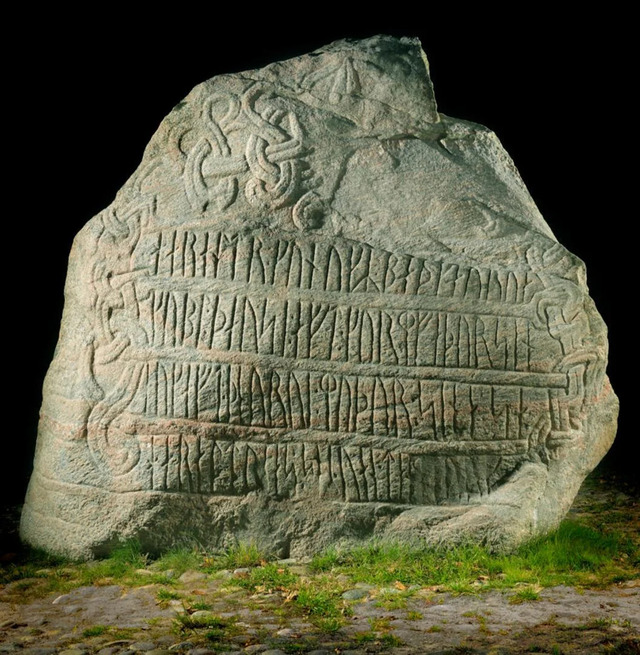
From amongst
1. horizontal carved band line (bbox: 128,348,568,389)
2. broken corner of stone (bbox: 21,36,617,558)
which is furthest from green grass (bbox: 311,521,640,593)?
horizontal carved band line (bbox: 128,348,568,389)

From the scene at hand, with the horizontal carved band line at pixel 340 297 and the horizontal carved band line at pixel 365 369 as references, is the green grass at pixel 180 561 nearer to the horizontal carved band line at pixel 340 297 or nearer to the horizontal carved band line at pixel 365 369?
the horizontal carved band line at pixel 365 369

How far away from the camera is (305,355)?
17.8 ft

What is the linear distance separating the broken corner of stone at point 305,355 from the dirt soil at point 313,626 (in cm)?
46

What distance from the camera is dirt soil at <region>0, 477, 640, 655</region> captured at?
439cm

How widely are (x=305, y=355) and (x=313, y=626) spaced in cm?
135

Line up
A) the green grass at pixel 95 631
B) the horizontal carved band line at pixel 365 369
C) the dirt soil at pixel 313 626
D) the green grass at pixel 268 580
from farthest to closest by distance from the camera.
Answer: the horizontal carved band line at pixel 365 369 → the green grass at pixel 268 580 → the green grass at pixel 95 631 → the dirt soil at pixel 313 626

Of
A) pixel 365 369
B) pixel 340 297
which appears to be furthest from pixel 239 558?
pixel 340 297

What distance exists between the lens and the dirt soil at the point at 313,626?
173 inches

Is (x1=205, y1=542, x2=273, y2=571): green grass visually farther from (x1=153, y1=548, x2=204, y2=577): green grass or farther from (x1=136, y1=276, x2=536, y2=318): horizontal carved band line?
(x1=136, y1=276, x2=536, y2=318): horizontal carved band line

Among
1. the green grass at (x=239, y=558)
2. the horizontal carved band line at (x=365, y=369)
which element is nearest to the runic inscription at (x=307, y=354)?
the horizontal carved band line at (x=365, y=369)

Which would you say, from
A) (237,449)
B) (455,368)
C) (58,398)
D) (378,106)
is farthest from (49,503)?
(378,106)

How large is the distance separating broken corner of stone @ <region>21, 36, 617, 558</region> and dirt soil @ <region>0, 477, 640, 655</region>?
46cm

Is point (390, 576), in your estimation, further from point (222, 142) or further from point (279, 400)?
point (222, 142)

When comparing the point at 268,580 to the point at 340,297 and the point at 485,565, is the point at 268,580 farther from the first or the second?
the point at 340,297
